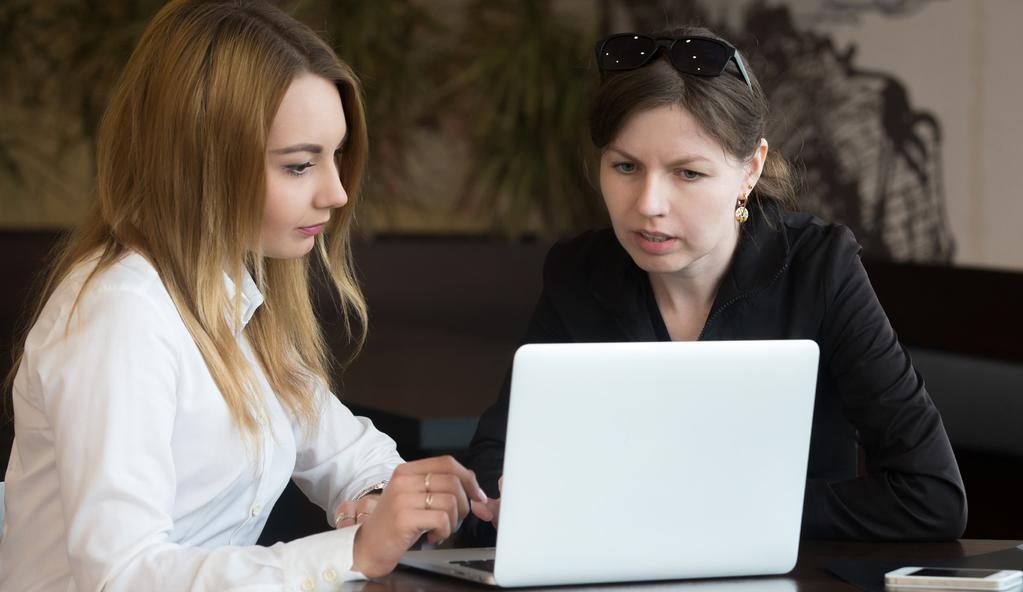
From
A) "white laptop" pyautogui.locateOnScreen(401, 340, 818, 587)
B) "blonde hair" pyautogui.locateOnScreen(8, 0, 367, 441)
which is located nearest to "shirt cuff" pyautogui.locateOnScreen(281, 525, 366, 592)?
"white laptop" pyautogui.locateOnScreen(401, 340, 818, 587)

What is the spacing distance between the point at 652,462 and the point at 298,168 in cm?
63

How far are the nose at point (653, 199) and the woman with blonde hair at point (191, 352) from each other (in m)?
0.42

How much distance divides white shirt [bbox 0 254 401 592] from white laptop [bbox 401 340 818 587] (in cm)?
25

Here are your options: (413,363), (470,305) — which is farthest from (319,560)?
(470,305)

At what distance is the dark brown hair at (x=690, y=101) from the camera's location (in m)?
2.02

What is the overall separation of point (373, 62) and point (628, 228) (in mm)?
4016

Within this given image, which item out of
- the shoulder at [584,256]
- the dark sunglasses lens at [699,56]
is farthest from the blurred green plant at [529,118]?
the dark sunglasses lens at [699,56]

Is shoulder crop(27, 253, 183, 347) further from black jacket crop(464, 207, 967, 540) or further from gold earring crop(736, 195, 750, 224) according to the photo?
gold earring crop(736, 195, 750, 224)

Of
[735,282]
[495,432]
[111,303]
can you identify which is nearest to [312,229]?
[111,303]

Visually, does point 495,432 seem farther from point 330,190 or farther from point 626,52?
point 626,52

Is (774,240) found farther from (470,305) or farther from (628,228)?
(470,305)

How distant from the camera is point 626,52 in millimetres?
2080

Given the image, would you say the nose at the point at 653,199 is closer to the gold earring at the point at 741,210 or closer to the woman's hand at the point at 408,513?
the gold earring at the point at 741,210

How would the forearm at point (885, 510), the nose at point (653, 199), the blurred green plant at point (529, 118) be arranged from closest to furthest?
the forearm at point (885, 510)
the nose at point (653, 199)
the blurred green plant at point (529, 118)
